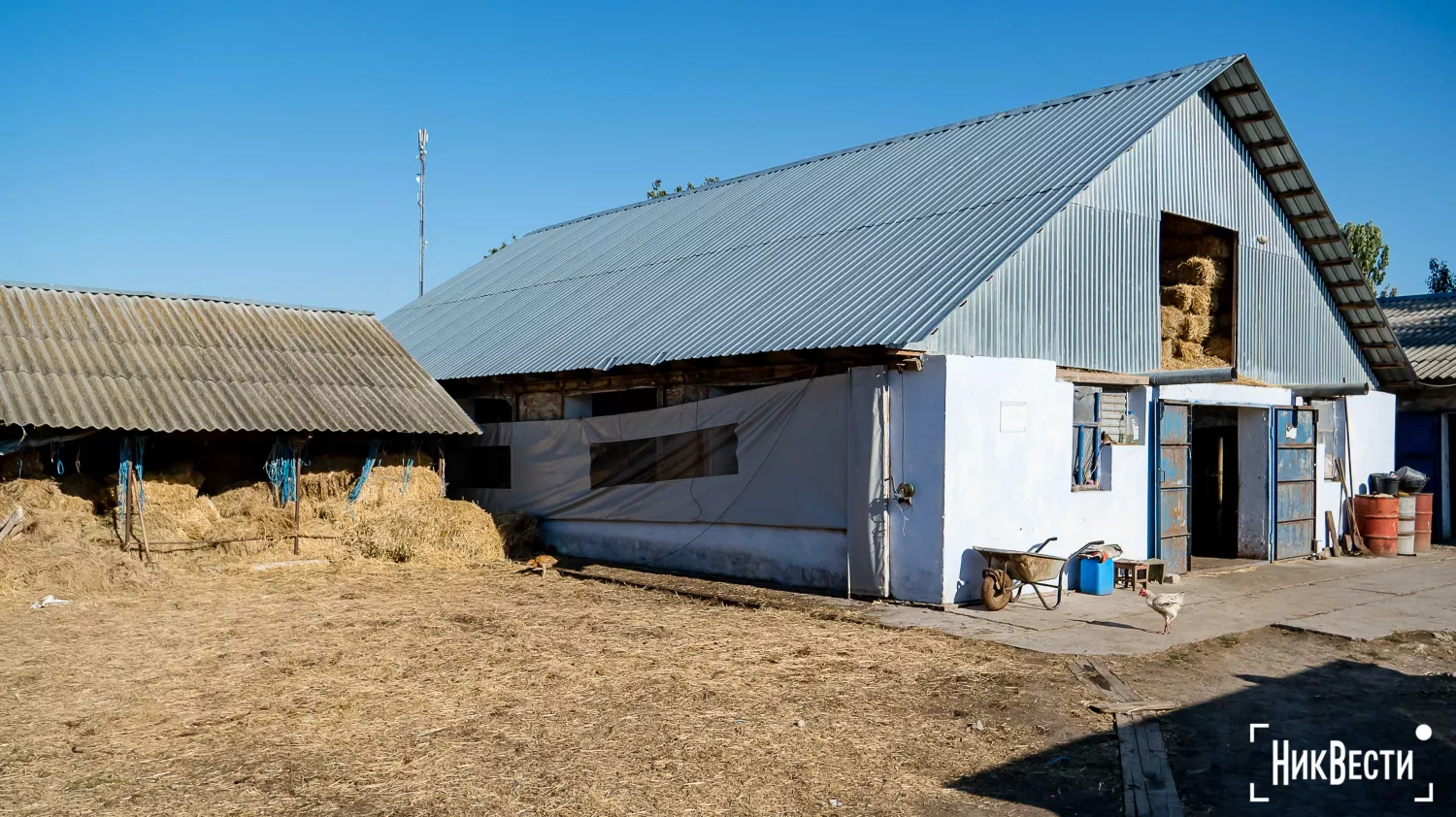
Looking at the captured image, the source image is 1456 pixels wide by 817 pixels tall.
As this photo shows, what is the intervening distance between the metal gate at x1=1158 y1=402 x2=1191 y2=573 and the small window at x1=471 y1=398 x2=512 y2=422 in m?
10.1

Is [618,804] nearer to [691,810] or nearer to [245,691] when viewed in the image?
[691,810]

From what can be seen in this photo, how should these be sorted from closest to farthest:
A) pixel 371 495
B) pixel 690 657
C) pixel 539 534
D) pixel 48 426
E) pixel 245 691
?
pixel 245 691
pixel 690 657
pixel 48 426
pixel 371 495
pixel 539 534

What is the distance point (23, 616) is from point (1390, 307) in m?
26.0

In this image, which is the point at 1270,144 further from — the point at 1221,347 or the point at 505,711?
the point at 505,711

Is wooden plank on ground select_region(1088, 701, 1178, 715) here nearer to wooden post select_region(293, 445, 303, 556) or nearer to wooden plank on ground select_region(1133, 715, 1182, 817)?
wooden plank on ground select_region(1133, 715, 1182, 817)

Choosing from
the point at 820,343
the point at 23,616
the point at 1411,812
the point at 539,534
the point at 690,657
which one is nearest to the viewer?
the point at 1411,812

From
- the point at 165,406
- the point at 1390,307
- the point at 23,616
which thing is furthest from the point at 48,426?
the point at 1390,307

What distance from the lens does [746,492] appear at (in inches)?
536

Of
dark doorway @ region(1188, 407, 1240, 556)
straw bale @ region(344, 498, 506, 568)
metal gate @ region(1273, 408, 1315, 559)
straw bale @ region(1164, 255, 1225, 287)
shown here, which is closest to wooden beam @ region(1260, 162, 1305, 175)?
straw bale @ region(1164, 255, 1225, 287)

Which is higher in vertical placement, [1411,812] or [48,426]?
[48,426]

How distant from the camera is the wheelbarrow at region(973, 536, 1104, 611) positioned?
11219mm

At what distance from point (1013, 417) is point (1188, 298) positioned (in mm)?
4888

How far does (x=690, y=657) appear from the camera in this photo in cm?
931

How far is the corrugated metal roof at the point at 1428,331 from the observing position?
19.4 meters
